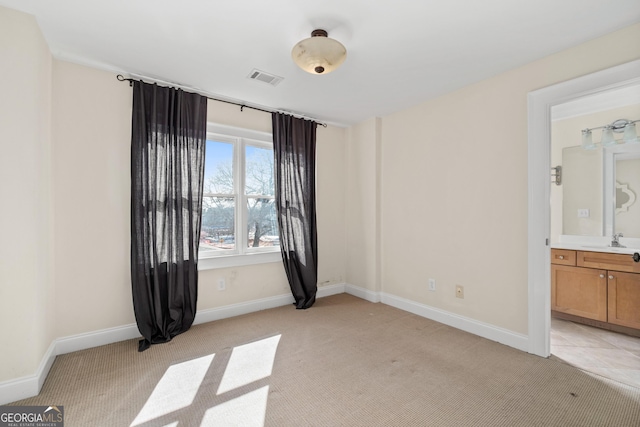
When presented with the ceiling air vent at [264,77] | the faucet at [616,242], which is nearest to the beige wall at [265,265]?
the ceiling air vent at [264,77]

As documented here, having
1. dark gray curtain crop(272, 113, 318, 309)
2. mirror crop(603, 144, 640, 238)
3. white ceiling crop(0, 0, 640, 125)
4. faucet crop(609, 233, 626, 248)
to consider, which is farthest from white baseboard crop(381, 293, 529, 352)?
white ceiling crop(0, 0, 640, 125)

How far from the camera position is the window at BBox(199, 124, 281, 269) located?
130 inches

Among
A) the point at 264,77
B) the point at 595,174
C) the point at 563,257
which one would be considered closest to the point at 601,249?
the point at 563,257

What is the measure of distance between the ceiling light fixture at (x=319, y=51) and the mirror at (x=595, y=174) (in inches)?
107

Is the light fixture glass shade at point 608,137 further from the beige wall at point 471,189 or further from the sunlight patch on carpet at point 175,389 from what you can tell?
the sunlight patch on carpet at point 175,389

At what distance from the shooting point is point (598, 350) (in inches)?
100

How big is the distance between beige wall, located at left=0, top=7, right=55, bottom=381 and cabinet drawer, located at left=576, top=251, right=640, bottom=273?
4.89 metres

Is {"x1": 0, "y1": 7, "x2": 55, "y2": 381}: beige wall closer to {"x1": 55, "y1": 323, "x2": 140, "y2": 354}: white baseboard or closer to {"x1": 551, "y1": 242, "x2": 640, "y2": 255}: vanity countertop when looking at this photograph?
{"x1": 55, "y1": 323, "x2": 140, "y2": 354}: white baseboard

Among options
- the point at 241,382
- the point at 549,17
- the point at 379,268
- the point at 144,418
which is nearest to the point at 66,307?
the point at 144,418

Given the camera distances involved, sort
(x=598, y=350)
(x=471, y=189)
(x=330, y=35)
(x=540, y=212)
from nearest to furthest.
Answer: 1. (x=330, y=35)
2. (x=540, y=212)
3. (x=598, y=350)
4. (x=471, y=189)

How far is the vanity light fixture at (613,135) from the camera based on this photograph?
122 inches

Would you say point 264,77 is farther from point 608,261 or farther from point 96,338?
point 608,261

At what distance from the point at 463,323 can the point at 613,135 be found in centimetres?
275

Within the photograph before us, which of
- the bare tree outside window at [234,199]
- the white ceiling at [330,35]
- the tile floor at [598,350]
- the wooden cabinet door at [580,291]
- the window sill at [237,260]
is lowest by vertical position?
the tile floor at [598,350]
